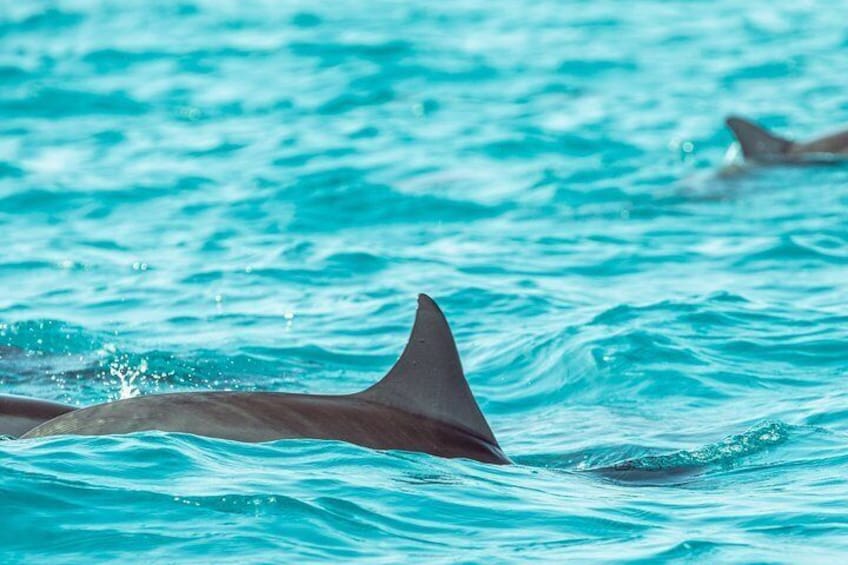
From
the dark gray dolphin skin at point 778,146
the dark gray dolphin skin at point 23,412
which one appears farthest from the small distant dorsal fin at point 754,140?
the dark gray dolphin skin at point 23,412

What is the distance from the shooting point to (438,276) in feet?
43.2

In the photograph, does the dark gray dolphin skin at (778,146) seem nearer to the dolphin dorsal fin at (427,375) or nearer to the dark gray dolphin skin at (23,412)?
the dolphin dorsal fin at (427,375)

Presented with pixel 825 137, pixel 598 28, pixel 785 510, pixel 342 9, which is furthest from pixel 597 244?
pixel 342 9

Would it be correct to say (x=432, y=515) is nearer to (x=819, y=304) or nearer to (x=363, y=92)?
(x=819, y=304)

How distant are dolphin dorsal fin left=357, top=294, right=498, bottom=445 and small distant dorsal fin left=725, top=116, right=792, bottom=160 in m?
10.4

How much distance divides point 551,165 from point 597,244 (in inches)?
147

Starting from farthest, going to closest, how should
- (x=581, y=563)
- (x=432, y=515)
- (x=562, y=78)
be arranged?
(x=562, y=78)
(x=432, y=515)
(x=581, y=563)

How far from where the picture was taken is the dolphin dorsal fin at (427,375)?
297 inches

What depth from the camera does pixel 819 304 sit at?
39.6 ft

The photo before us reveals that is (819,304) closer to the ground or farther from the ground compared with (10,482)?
closer to the ground

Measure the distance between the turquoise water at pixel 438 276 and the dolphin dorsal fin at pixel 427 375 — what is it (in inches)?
13.1

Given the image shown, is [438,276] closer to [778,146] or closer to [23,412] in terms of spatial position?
[23,412]

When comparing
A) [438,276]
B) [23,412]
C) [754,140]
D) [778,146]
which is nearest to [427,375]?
[23,412]

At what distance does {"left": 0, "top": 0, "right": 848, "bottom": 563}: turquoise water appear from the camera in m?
6.75
